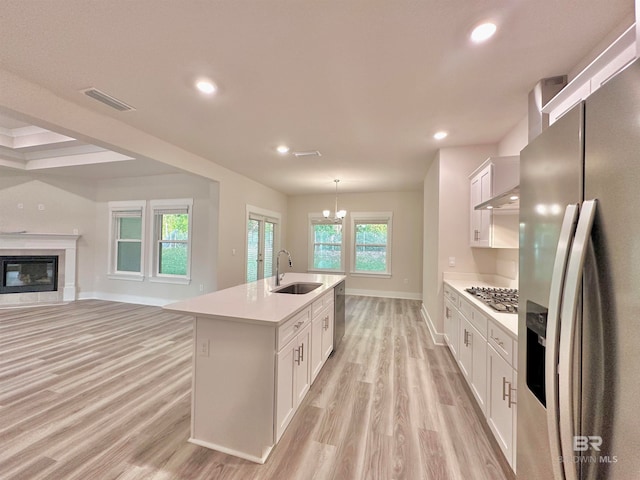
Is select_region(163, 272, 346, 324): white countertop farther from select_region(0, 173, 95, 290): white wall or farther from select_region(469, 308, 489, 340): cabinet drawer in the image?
select_region(0, 173, 95, 290): white wall

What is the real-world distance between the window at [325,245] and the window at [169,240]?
3.31 meters

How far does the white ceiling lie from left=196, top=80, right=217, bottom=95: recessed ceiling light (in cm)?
8

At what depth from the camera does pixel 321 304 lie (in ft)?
8.70

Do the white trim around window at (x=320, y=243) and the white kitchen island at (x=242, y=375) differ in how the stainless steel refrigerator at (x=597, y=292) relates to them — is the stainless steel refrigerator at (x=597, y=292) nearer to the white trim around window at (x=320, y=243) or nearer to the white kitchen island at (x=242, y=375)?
the white kitchen island at (x=242, y=375)

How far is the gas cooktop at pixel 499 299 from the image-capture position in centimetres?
191

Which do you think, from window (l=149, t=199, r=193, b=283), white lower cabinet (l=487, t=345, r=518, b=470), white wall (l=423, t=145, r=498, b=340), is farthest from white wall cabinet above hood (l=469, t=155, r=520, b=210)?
window (l=149, t=199, r=193, b=283)

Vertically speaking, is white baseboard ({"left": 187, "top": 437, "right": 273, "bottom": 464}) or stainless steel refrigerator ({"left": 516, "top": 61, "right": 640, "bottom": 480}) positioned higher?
stainless steel refrigerator ({"left": 516, "top": 61, "right": 640, "bottom": 480})

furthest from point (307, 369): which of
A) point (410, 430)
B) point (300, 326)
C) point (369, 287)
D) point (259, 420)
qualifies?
point (369, 287)

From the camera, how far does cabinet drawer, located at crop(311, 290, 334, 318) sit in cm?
241

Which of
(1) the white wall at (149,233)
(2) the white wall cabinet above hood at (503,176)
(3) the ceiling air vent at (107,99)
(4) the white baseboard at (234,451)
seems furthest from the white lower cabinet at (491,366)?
(1) the white wall at (149,233)

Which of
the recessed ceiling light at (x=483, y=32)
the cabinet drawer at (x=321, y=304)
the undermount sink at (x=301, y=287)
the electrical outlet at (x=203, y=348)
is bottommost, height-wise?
the electrical outlet at (x=203, y=348)

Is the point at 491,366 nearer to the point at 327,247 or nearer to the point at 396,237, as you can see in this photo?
the point at 396,237

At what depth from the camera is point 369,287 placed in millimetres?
6996

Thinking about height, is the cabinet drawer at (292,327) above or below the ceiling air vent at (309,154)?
below
